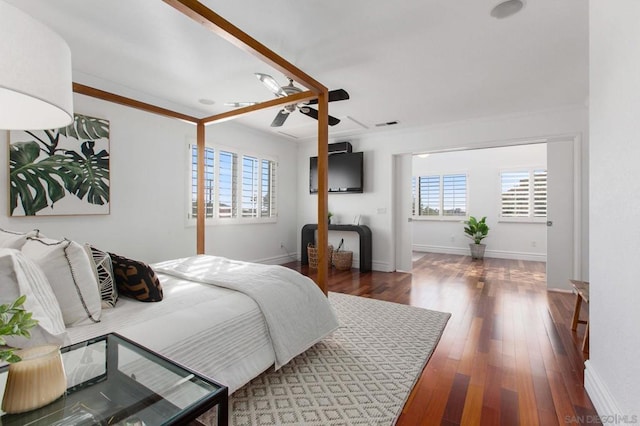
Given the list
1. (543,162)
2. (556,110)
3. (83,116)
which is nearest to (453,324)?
(556,110)

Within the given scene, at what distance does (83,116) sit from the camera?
3.03 metres

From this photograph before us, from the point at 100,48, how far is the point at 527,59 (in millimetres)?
3802

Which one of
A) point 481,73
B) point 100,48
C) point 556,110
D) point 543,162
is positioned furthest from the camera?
point 543,162

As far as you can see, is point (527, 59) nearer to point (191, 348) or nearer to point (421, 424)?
point (421, 424)

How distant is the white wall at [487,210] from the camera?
6.09 m

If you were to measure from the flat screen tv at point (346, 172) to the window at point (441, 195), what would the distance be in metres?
2.92

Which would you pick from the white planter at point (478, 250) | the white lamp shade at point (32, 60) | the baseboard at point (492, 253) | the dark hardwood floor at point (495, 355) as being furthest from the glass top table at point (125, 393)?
the baseboard at point (492, 253)

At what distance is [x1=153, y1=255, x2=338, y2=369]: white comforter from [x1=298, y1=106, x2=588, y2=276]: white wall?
3.20 metres

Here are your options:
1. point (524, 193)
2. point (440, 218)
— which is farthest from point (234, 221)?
point (524, 193)

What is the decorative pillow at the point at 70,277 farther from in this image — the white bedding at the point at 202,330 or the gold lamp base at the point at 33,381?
the gold lamp base at the point at 33,381

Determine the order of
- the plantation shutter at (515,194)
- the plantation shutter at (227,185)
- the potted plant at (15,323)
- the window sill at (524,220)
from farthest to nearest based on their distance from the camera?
the plantation shutter at (515,194), the window sill at (524,220), the plantation shutter at (227,185), the potted plant at (15,323)

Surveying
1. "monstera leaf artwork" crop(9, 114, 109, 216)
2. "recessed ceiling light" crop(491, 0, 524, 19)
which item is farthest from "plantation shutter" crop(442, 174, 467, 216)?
"monstera leaf artwork" crop(9, 114, 109, 216)

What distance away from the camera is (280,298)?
5.96 feet

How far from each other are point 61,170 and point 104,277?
83.3 inches
